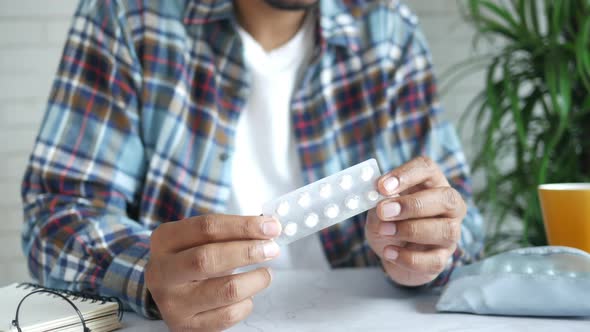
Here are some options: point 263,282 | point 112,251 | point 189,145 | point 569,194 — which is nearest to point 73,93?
point 189,145

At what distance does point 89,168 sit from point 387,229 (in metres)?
0.53

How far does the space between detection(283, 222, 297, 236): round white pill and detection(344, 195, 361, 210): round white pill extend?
6cm

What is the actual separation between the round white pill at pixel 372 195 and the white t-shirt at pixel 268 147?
52cm

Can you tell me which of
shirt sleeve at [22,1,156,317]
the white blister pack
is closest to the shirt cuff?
shirt sleeve at [22,1,156,317]

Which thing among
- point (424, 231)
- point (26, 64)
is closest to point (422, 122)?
point (424, 231)

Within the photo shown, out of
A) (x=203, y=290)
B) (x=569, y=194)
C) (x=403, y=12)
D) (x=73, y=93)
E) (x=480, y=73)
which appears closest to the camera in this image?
(x=203, y=290)

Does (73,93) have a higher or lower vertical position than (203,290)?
higher

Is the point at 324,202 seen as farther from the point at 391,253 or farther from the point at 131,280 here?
the point at 131,280

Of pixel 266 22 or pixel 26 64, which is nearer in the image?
pixel 266 22

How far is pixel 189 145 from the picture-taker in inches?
41.8

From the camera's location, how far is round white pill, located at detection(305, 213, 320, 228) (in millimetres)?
597

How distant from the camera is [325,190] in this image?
60cm

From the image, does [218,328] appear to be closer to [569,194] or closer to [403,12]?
[569,194]

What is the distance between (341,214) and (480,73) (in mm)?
1528
